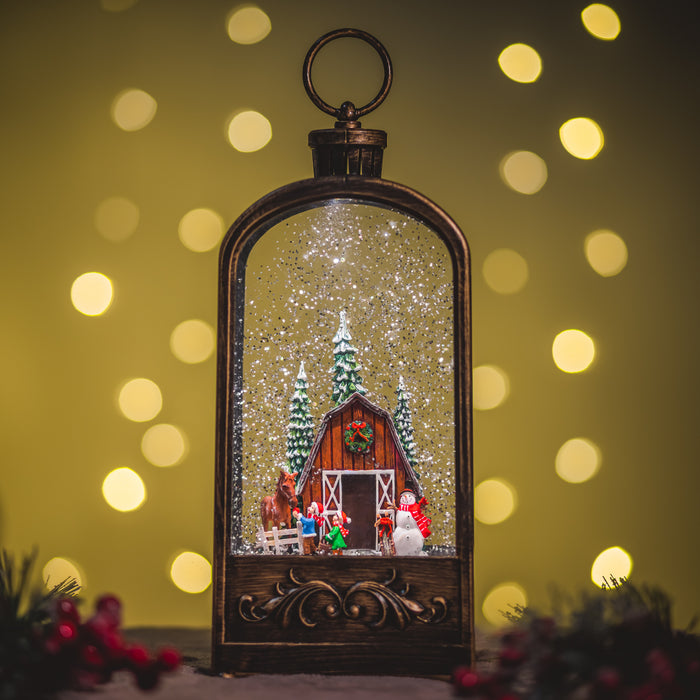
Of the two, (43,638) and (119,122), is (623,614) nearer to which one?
(43,638)

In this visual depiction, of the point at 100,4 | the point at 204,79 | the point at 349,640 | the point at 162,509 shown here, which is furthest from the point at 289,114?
the point at 349,640

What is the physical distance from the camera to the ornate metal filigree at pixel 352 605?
103cm

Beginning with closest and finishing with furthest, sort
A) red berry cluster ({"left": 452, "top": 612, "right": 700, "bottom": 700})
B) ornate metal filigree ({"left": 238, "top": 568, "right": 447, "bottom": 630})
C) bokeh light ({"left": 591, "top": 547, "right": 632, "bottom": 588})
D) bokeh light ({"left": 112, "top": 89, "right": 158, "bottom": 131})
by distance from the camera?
1. red berry cluster ({"left": 452, "top": 612, "right": 700, "bottom": 700})
2. ornate metal filigree ({"left": 238, "top": 568, "right": 447, "bottom": 630})
3. bokeh light ({"left": 591, "top": 547, "right": 632, "bottom": 588})
4. bokeh light ({"left": 112, "top": 89, "right": 158, "bottom": 131})

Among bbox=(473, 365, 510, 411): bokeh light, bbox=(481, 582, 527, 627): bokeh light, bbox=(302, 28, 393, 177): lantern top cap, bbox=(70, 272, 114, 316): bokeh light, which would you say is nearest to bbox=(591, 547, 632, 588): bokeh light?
bbox=(481, 582, 527, 627): bokeh light

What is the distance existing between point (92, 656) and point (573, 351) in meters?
0.98

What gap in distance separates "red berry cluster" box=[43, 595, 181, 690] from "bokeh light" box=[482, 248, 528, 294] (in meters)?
0.90

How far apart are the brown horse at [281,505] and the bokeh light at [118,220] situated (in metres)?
0.67

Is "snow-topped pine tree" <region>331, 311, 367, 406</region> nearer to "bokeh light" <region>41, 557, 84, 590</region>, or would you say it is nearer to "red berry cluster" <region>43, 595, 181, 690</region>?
"red berry cluster" <region>43, 595, 181, 690</region>

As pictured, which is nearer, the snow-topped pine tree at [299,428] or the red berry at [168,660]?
the red berry at [168,660]

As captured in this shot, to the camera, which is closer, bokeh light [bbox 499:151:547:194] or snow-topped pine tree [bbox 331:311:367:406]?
snow-topped pine tree [bbox 331:311:367:406]

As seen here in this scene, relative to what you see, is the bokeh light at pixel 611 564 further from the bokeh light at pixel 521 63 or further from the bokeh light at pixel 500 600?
the bokeh light at pixel 521 63

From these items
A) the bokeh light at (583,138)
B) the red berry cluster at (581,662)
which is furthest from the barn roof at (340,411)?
the bokeh light at (583,138)

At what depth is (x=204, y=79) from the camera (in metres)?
1.51

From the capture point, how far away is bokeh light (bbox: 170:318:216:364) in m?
1.46
